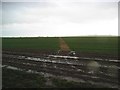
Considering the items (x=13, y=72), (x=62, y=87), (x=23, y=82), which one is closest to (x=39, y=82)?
(x=23, y=82)

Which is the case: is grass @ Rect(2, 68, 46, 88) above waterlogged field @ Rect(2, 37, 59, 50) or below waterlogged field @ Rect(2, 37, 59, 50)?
below

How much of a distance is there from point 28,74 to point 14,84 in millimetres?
2432

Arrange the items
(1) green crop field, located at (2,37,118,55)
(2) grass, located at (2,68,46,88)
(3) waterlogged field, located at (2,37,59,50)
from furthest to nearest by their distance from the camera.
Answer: (3) waterlogged field, located at (2,37,59,50) < (1) green crop field, located at (2,37,118,55) < (2) grass, located at (2,68,46,88)

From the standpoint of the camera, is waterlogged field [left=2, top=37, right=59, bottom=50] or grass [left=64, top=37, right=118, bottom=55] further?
waterlogged field [left=2, top=37, right=59, bottom=50]

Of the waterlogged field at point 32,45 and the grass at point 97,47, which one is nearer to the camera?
the grass at point 97,47

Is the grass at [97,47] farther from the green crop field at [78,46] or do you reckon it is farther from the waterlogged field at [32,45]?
the waterlogged field at [32,45]

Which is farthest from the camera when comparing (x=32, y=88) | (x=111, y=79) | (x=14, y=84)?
(x=111, y=79)

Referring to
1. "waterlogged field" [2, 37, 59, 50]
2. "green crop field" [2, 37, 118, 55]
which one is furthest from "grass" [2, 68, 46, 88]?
"waterlogged field" [2, 37, 59, 50]

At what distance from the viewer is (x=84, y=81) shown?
11.0m

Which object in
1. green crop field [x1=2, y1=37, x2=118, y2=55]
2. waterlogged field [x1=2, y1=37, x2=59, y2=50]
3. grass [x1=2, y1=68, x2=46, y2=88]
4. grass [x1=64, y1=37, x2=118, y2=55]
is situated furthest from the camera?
Result: waterlogged field [x1=2, y1=37, x2=59, y2=50]

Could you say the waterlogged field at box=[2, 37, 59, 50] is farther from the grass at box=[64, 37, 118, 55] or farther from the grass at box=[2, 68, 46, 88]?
the grass at box=[2, 68, 46, 88]

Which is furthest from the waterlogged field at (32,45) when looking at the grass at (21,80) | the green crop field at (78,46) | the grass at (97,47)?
the grass at (21,80)

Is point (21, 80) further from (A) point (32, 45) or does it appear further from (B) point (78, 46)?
(A) point (32, 45)

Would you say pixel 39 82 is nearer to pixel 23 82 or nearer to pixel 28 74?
pixel 23 82
